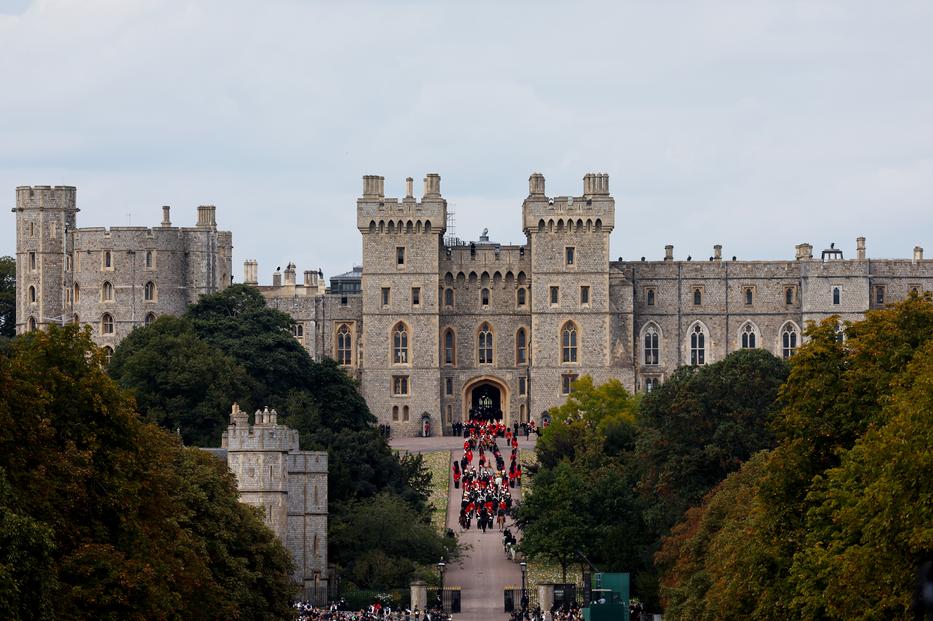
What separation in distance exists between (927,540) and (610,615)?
58.2ft

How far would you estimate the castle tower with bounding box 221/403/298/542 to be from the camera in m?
56.4

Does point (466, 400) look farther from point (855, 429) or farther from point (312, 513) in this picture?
point (855, 429)

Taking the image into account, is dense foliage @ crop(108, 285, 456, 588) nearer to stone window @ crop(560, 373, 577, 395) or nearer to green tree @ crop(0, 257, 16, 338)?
stone window @ crop(560, 373, 577, 395)

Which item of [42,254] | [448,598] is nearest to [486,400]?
[42,254]

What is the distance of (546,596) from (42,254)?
41.3 meters

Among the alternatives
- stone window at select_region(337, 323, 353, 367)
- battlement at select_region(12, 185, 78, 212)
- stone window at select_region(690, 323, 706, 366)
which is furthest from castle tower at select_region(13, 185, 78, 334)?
stone window at select_region(690, 323, 706, 366)

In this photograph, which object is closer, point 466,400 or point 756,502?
point 756,502

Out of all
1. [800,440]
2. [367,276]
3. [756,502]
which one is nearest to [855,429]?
[800,440]

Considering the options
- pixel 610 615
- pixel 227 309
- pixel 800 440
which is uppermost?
pixel 227 309

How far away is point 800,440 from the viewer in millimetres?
38938

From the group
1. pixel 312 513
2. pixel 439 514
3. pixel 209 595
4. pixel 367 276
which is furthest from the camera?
pixel 367 276

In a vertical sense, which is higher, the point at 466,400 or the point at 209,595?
the point at 466,400

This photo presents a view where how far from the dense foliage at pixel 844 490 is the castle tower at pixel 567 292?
4905 centimetres

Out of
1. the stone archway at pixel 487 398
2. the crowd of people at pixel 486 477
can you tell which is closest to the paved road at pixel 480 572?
the crowd of people at pixel 486 477
